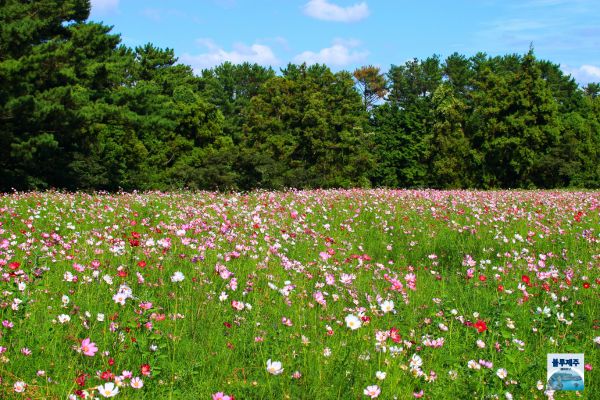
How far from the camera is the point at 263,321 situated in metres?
3.99

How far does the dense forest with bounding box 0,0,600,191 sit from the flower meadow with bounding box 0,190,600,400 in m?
16.1

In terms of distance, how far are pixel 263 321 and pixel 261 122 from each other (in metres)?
38.5

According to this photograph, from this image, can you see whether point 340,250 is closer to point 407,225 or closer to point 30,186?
point 407,225

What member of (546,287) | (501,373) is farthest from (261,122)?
(501,373)

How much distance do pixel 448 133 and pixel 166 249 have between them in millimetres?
43625

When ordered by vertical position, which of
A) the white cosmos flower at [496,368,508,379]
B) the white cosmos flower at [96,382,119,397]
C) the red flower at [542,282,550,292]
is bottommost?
the white cosmos flower at [496,368,508,379]

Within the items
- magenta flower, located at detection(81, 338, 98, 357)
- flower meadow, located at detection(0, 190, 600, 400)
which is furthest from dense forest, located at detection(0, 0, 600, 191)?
magenta flower, located at detection(81, 338, 98, 357)

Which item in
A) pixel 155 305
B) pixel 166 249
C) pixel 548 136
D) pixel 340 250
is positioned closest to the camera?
pixel 155 305

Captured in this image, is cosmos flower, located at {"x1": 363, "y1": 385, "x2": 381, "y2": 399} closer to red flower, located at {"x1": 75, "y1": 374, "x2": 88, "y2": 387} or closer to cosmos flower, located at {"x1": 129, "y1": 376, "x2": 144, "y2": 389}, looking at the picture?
cosmos flower, located at {"x1": 129, "y1": 376, "x2": 144, "y2": 389}

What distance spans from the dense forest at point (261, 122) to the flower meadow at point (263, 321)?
16114 mm

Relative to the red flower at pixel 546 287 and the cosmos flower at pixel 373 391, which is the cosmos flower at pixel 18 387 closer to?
the cosmos flower at pixel 373 391

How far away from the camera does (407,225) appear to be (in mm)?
8828

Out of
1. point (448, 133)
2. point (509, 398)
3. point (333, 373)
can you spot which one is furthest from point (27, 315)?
point (448, 133)

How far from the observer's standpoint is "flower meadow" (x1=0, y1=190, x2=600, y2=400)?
3111 millimetres
